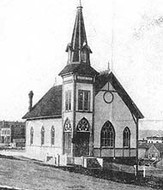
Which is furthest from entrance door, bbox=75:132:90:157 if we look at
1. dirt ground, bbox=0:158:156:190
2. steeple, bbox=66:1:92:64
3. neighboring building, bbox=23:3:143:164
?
dirt ground, bbox=0:158:156:190

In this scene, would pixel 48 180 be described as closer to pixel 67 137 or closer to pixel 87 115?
pixel 67 137

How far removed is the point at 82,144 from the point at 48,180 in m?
9.15

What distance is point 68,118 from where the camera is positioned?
26.5 metres

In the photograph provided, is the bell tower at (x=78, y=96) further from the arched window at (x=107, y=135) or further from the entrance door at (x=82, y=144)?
the arched window at (x=107, y=135)

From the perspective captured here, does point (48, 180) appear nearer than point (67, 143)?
Yes

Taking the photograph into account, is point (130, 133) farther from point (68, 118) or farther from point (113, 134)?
point (68, 118)

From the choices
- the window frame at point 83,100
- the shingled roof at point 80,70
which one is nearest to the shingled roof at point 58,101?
the window frame at point 83,100

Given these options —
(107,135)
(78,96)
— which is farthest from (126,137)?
(78,96)

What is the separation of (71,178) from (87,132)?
8106 millimetres

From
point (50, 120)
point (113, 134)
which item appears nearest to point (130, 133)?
point (113, 134)

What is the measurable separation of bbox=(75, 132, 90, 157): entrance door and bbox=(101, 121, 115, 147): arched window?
1.26 metres

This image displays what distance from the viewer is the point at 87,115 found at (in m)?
26.4

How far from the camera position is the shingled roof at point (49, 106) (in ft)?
94.8

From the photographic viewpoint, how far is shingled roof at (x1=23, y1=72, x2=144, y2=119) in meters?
27.6
